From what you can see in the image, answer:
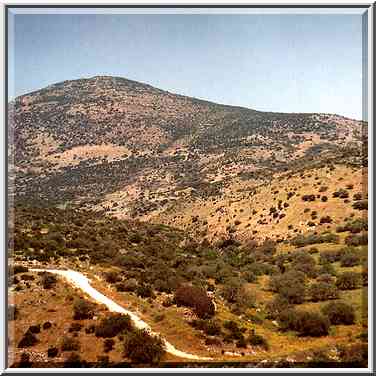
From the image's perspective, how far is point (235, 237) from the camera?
108 feet

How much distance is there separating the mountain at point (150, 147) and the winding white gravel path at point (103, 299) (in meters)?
26.5

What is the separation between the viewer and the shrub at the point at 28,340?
11.5 m

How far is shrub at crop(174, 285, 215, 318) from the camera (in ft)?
48.9

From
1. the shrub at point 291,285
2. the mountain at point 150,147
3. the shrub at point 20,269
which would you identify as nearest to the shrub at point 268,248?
the shrub at point 291,285

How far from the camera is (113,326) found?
490 inches

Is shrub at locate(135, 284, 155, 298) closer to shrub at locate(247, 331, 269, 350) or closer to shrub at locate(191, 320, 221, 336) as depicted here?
shrub at locate(191, 320, 221, 336)

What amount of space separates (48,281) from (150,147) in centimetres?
6515

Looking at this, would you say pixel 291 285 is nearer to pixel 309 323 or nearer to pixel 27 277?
pixel 309 323

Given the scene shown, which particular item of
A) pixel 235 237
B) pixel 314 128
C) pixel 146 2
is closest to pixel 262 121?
pixel 314 128

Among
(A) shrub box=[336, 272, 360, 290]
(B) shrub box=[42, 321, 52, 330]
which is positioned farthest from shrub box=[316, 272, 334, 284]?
(B) shrub box=[42, 321, 52, 330]

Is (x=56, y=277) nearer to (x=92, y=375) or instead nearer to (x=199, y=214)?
(x=92, y=375)

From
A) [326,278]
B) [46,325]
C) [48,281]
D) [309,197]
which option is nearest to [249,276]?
[326,278]

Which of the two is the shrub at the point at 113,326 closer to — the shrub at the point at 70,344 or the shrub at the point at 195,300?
the shrub at the point at 70,344

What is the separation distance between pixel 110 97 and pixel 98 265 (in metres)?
83.8
